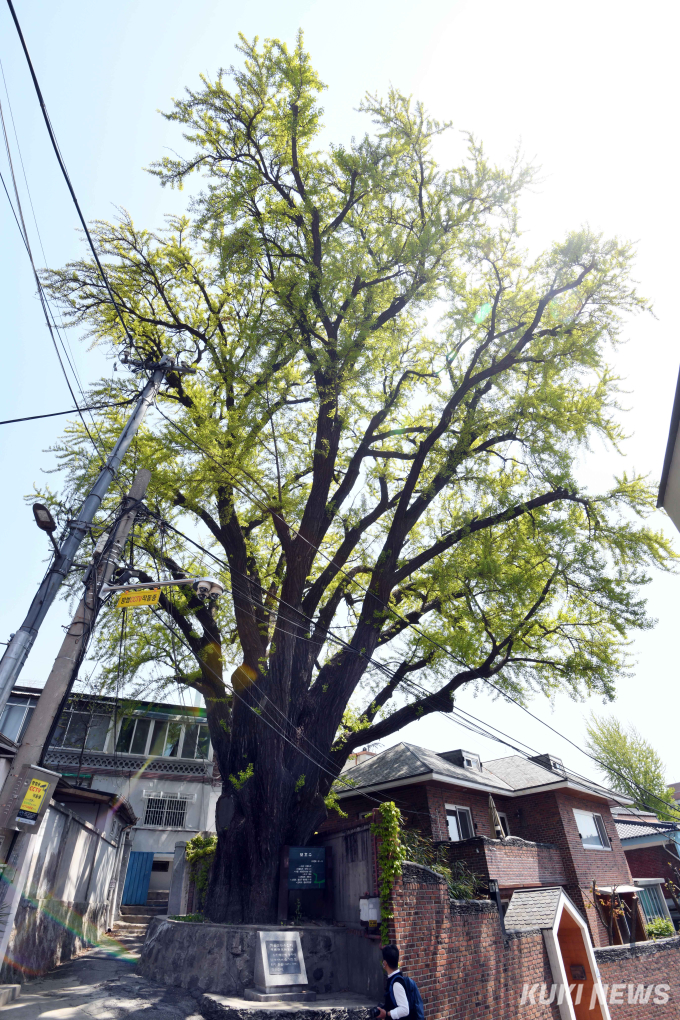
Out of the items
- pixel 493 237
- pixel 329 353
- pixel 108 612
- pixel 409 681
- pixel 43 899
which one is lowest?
pixel 43 899

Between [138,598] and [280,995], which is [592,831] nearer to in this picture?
[280,995]

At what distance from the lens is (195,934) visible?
8438 mm

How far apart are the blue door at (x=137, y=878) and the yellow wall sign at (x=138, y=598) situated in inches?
723

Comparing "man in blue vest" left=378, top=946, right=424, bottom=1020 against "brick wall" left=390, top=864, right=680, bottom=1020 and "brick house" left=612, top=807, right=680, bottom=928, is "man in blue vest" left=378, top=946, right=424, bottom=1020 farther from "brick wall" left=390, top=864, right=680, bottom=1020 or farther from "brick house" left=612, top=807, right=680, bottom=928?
"brick house" left=612, top=807, right=680, bottom=928

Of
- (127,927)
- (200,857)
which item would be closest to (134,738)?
(127,927)

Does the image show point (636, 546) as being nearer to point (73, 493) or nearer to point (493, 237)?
point (493, 237)

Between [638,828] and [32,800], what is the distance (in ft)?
94.6

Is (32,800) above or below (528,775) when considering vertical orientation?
below

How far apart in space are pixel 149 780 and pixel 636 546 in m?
21.0

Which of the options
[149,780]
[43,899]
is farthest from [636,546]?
[149,780]

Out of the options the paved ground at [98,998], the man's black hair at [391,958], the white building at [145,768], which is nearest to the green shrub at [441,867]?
the man's black hair at [391,958]

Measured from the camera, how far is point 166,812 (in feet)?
73.7

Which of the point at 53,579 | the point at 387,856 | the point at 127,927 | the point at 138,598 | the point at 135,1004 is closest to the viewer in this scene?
the point at 53,579

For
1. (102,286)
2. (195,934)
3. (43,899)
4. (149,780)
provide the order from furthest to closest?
(149,780) → (102,286) → (43,899) → (195,934)
